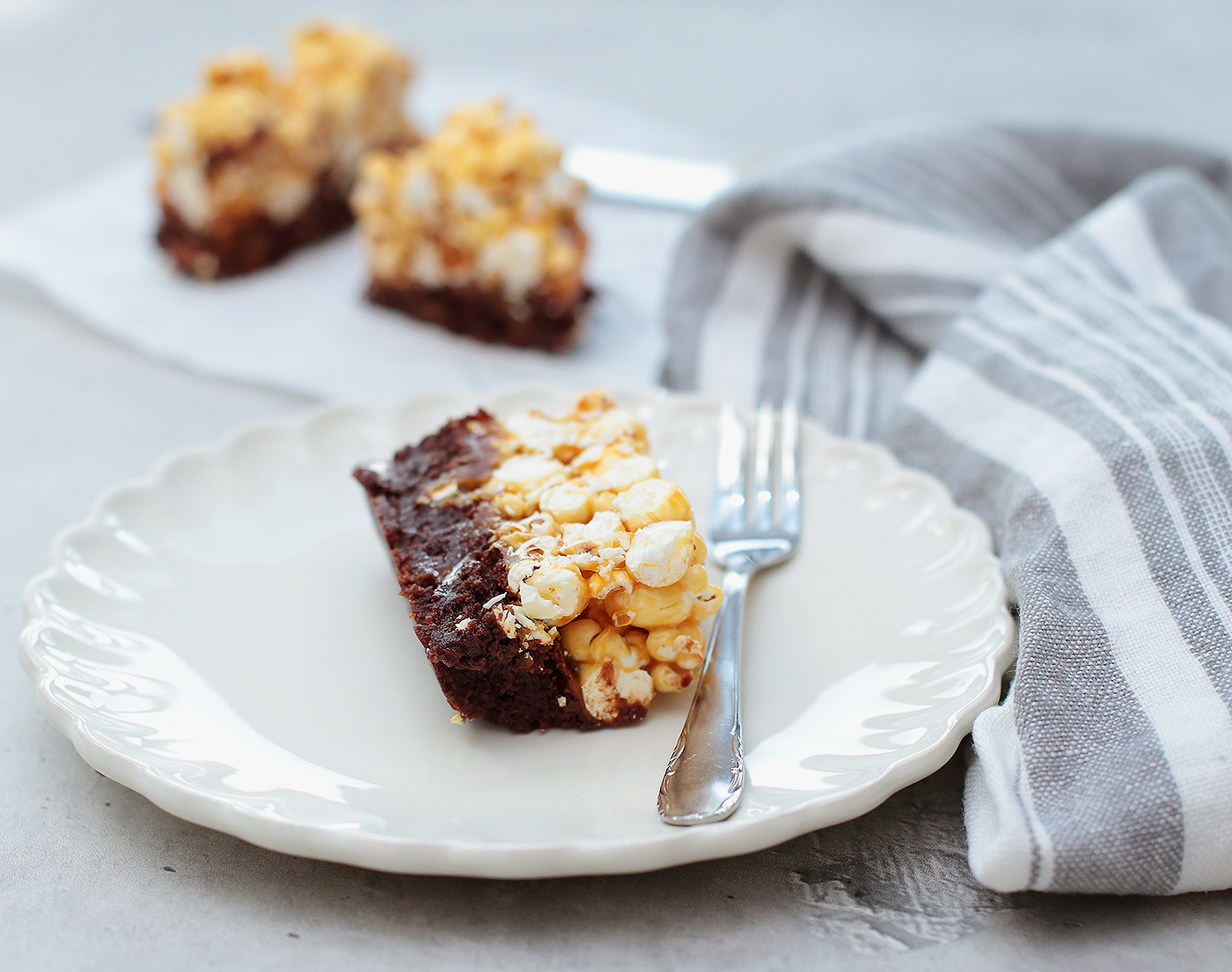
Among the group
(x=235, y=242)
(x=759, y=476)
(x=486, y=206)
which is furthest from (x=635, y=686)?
(x=235, y=242)

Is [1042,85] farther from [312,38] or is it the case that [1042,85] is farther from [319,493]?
[319,493]

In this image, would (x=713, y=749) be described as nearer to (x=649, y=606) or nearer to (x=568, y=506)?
(x=649, y=606)

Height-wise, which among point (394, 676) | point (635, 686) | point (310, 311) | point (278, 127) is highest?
point (635, 686)

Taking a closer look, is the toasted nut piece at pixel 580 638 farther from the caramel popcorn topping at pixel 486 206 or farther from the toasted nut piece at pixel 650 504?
the caramel popcorn topping at pixel 486 206

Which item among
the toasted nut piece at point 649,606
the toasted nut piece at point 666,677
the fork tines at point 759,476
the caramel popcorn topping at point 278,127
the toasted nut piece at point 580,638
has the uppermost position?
the toasted nut piece at point 649,606

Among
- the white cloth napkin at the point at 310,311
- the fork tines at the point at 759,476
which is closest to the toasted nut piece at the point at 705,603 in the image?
the fork tines at the point at 759,476

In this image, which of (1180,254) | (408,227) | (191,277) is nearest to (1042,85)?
(1180,254)

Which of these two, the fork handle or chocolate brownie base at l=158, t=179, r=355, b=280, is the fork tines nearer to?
the fork handle
